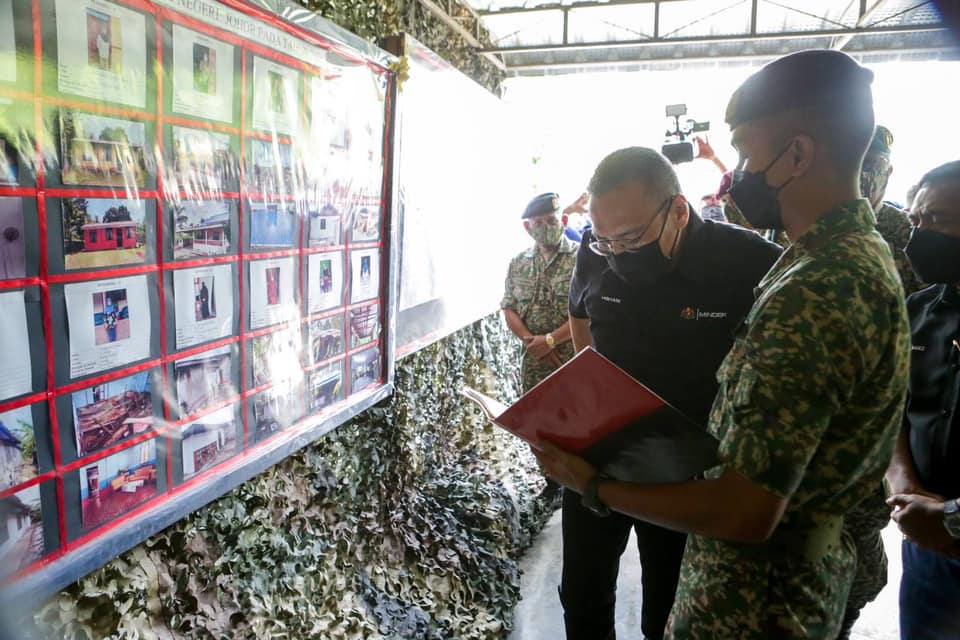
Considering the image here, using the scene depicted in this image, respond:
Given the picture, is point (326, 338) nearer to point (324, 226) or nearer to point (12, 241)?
point (324, 226)

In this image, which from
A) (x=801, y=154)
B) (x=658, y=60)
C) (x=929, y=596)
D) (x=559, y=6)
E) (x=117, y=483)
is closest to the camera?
(x=801, y=154)

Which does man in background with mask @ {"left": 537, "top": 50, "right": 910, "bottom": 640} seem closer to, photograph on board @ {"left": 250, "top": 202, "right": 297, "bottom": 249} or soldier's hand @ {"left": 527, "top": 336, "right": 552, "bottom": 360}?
photograph on board @ {"left": 250, "top": 202, "right": 297, "bottom": 249}

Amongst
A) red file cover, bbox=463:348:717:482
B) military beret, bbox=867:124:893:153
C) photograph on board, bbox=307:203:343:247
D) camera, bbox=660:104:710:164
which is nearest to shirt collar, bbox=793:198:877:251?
red file cover, bbox=463:348:717:482

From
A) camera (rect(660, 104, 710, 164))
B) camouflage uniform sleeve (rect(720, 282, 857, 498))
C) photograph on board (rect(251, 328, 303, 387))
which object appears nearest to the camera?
camouflage uniform sleeve (rect(720, 282, 857, 498))

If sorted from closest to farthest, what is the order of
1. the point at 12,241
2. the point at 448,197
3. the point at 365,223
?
1. the point at 12,241
2. the point at 365,223
3. the point at 448,197

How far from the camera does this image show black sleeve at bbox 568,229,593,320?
1.96 m

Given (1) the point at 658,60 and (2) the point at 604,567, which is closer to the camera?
(2) the point at 604,567

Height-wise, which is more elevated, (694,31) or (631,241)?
(694,31)

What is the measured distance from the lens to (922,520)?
1334 millimetres

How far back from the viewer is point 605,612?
68.4 inches

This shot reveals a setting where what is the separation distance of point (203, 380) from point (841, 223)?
1.38 meters

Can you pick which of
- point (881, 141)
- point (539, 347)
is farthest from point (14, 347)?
point (539, 347)

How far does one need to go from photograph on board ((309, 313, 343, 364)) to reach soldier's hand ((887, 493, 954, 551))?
1.64 meters

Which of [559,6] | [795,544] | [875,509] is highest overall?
[559,6]
